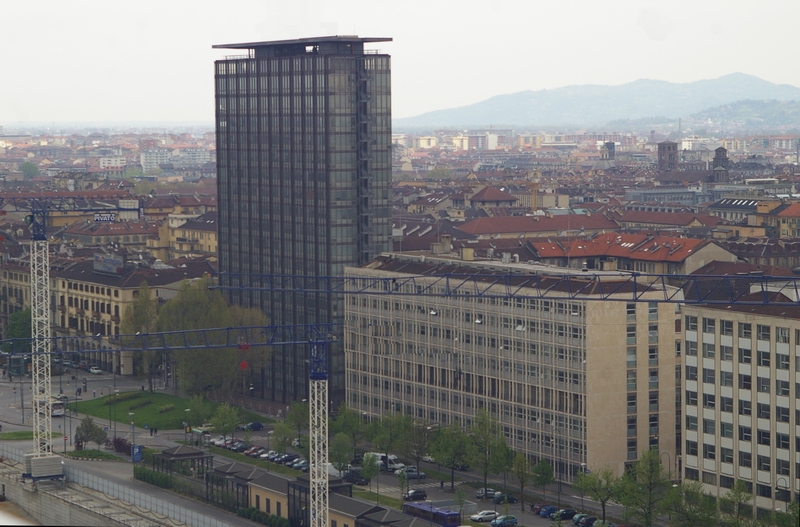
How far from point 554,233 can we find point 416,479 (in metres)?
83.8

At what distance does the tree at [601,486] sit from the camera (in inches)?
2699

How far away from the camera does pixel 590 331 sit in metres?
75.8

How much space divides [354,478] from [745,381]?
70.9 feet

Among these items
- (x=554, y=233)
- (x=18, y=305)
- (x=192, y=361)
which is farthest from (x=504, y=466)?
(x=554, y=233)

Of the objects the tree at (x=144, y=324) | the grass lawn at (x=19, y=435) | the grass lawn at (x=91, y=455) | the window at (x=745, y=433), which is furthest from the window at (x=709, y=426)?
the tree at (x=144, y=324)

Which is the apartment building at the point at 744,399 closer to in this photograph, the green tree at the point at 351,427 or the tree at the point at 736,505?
the tree at the point at 736,505

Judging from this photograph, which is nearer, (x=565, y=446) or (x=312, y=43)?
(x=565, y=446)

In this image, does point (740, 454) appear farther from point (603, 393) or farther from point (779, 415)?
Result: point (603, 393)

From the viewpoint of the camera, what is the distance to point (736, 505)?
6562cm

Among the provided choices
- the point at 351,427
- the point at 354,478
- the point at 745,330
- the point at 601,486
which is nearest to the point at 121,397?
the point at 351,427

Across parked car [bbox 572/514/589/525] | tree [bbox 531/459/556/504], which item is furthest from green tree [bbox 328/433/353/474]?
parked car [bbox 572/514/589/525]

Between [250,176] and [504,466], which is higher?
[250,176]

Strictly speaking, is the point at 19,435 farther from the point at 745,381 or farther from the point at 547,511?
the point at 745,381

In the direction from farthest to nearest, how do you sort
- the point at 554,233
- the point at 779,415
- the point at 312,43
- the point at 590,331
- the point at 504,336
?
the point at 554,233
the point at 312,43
the point at 504,336
the point at 590,331
the point at 779,415
